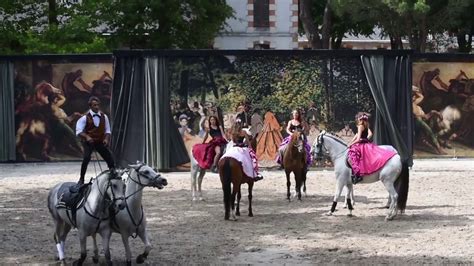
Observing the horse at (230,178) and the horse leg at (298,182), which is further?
the horse leg at (298,182)

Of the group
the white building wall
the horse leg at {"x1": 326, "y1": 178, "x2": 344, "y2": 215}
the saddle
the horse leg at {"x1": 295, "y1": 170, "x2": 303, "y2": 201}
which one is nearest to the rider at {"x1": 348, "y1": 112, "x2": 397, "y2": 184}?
the horse leg at {"x1": 326, "y1": 178, "x2": 344, "y2": 215}

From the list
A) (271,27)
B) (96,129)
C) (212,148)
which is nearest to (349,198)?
(212,148)

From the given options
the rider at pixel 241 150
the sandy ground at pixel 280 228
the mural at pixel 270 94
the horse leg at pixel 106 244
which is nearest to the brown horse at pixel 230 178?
the rider at pixel 241 150

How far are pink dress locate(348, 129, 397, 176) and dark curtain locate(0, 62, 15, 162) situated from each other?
1389 cm

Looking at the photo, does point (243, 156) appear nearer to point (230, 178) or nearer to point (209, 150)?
point (230, 178)

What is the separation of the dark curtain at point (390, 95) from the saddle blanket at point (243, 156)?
925cm

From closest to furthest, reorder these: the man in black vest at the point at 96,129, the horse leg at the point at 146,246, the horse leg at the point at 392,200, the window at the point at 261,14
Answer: the horse leg at the point at 146,246
the man in black vest at the point at 96,129
the horse leg at the point at 392,200
the window at the point at 261,14

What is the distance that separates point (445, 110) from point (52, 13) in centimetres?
1743

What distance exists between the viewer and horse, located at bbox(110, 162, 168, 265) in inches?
443

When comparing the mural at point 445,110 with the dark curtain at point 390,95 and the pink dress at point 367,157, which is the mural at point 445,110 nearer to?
the dark curtain at point 390,95

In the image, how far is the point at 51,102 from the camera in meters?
27.2

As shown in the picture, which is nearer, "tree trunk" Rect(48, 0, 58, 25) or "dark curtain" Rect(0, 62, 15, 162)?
"dark curtain" Rect(0, 62, 15, 162)

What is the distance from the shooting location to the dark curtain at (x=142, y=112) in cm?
2439

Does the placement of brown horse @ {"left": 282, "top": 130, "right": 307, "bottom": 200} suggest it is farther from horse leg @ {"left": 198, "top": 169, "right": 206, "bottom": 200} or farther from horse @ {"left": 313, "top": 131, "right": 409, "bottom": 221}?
horse @ {"left": 313, "top": 131, "right": 409, "bottom": 221}
